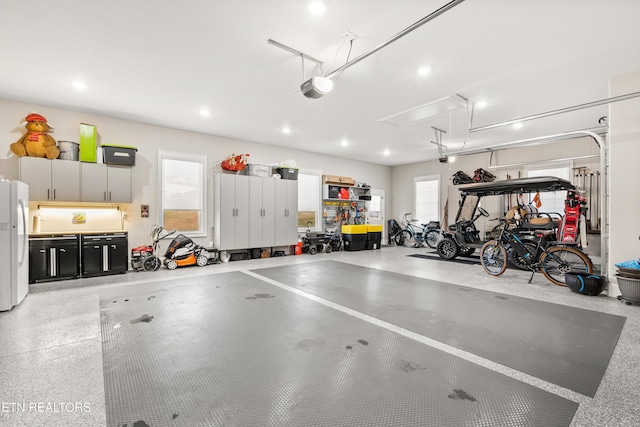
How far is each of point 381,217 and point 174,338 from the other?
Answer: 952 cm

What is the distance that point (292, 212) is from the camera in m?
8.18

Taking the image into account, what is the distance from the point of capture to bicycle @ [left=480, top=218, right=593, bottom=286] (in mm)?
4637

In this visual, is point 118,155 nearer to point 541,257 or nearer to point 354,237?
point 354,237

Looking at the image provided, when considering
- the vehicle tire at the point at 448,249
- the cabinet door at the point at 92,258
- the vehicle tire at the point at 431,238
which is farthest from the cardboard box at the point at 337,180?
the cabinet door at the point at 92,258

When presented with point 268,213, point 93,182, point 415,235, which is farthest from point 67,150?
Answer: point 415,235

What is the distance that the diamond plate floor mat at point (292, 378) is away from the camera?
1.64 m

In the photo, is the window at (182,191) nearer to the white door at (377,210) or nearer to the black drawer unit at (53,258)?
the black drawer unit at (53,258)

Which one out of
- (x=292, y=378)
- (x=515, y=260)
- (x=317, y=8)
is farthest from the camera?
(x=515, y=260)

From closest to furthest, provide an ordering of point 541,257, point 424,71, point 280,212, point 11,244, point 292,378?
point 292,378 < point 11,244 < point 424,71 < point 541,257 < point 280,212

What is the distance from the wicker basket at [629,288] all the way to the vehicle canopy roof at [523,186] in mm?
1709

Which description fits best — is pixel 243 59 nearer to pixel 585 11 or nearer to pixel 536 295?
pixel 585 11

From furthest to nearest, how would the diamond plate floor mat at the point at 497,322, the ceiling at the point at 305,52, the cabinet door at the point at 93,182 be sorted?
the cabinet door at the point at 93,182, the ceiling at the point at 305,52, the diamond plate floor mat at the point at 497,322

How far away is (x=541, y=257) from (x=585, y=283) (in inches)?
31.1

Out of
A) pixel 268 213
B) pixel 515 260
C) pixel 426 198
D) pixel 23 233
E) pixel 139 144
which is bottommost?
pixel 515 260
